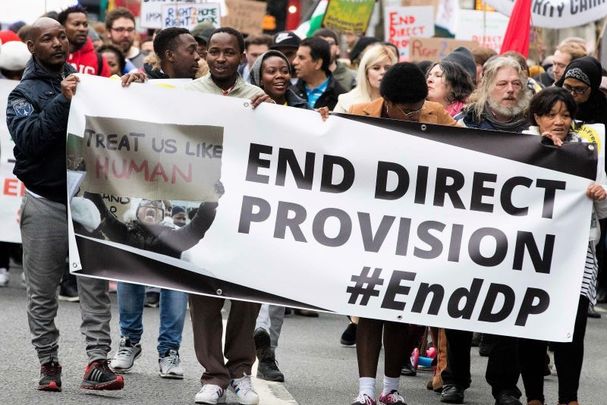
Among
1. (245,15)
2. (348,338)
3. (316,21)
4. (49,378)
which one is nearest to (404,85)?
(49,378)

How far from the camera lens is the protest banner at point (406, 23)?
58.5ft

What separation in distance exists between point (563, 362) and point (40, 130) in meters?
2.76

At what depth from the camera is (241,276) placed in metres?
7.28

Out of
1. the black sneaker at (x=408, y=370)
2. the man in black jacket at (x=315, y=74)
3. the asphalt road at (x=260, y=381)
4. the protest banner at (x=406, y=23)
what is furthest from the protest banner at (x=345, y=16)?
the black sneaker at (x=408, y=370)

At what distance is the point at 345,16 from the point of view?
1806cm

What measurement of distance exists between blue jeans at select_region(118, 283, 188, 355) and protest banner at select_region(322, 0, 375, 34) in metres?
9.89

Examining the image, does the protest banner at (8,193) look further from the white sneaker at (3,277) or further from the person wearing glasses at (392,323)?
the person wearing glasses at (392,323)

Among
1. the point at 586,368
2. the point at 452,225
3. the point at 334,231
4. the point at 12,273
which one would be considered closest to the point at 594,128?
the point at 452,225

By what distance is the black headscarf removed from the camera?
8.71 metres

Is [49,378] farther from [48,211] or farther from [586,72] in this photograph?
[586,72]

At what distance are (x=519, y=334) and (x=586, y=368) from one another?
2.50 m

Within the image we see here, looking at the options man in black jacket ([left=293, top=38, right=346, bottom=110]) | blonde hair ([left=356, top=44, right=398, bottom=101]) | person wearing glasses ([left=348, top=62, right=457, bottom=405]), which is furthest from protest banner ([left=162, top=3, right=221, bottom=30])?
person wearing glasses ([left=348, top=62, right=457, bottom=405])

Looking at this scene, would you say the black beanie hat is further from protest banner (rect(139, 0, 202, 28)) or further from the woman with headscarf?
protest banner (rect(139, 0, 202, 28))

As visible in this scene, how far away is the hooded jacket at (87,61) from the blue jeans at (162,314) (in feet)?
13.8
